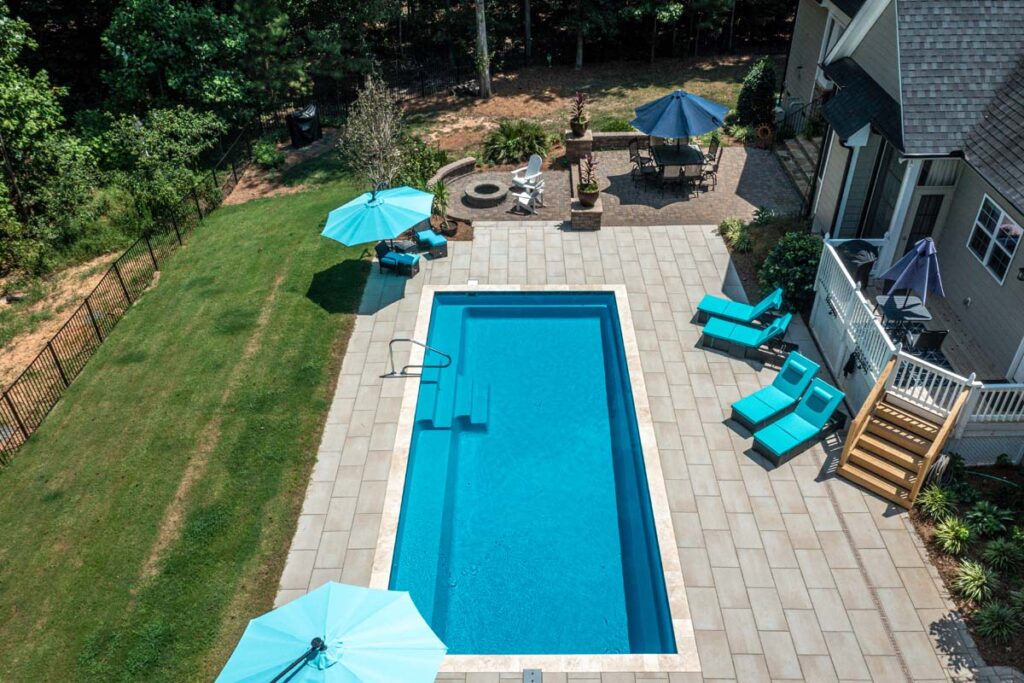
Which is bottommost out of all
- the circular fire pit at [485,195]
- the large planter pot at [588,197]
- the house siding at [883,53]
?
the circular fire pit at [485,195]

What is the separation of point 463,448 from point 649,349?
489 centimetres

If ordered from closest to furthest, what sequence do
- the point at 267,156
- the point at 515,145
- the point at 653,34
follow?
the point at 515,145
the point at 267,156
the point at 653,34

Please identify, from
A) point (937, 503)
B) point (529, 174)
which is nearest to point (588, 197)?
point (529, 174)

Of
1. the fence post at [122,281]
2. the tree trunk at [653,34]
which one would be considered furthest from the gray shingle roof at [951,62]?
the tree trunk at [653,34]

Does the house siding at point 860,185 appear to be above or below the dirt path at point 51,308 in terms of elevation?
above

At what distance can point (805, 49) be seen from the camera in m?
25.3

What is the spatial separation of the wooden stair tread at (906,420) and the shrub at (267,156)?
870 inches

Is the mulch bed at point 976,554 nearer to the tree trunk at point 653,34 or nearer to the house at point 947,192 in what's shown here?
the house at point 947,192

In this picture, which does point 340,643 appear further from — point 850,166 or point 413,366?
point 850,166

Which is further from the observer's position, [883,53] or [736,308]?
[736,308]

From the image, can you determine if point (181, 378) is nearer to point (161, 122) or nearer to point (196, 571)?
point (196, 571)

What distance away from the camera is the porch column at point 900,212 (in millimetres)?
14930

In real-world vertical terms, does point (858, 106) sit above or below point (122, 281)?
above

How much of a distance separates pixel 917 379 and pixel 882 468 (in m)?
1.72
